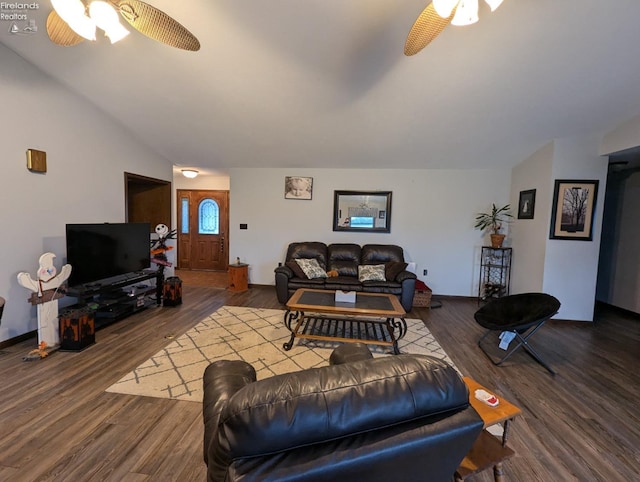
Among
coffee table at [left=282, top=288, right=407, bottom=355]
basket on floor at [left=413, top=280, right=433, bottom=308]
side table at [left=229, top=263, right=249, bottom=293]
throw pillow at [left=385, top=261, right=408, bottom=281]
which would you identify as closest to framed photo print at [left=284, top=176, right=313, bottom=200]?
side table at [left=229, top=263, right=249, bottom=293]

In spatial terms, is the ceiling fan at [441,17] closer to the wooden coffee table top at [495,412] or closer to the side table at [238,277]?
the wooden coffee table top at [495,412]

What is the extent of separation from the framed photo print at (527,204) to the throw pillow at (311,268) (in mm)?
3295

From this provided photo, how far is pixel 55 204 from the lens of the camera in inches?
130

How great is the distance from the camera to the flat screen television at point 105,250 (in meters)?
3.16

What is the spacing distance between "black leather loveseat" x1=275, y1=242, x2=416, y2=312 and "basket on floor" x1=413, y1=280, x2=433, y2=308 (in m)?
0.36

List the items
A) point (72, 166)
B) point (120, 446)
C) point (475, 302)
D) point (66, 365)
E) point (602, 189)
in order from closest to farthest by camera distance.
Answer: point (120, 446) < point (66, 365) < point (72, 166) < point (602, 189) < point (475, 302)

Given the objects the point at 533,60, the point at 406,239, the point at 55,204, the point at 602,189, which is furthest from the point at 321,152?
the point at 602,189

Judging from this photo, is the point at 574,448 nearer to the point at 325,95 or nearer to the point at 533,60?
the point at 533,60

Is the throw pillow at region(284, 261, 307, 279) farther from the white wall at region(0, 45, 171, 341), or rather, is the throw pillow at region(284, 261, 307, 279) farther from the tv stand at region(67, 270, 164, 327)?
the white wall at region(0, 45, 171, 341)

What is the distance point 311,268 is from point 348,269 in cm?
65

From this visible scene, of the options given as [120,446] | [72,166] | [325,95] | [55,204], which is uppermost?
[325,95]

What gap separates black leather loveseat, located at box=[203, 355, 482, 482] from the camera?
0.71 metres

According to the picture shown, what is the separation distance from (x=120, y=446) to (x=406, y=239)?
15.5 feet

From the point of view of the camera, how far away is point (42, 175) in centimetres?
315
